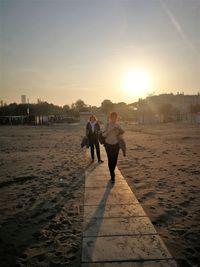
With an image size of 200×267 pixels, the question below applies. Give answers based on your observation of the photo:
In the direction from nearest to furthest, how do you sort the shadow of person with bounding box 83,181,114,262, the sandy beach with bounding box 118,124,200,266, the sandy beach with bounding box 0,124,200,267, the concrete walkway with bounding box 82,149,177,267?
1. the concrete walkway with bounding box 82,149,177,267
2. the shadow of person with bounding box 83,181,114,262
3. the sandy beach with bounding box 0,124,200,267
4. the sandy beach with bounding box 118,124,200,266

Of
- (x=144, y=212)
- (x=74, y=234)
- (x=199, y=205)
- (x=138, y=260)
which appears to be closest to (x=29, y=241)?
(x=74, y=234)

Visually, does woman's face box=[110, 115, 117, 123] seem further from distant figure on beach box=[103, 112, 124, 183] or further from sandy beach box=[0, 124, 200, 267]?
sandy beach box=[0, 124, 200, 267]

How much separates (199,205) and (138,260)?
9.15 feet

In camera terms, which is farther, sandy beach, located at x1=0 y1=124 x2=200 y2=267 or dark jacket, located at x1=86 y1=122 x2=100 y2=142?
dark jacket, located at x1=86 y1=122 x2=100 y2=142

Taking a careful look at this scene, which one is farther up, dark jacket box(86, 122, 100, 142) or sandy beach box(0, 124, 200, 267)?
dark jacket box(86, 122, 100, 142)

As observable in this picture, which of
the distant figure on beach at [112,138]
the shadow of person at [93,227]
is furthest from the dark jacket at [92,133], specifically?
the shadow of person at [93,227]

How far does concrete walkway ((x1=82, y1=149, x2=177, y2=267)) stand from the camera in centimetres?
363

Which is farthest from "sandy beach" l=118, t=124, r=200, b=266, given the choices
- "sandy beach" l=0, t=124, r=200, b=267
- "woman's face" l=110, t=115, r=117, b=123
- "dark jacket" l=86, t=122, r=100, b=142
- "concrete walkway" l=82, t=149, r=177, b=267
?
"woman's face" l=110, t=115, r=117, b=123

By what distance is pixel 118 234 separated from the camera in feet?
14.4

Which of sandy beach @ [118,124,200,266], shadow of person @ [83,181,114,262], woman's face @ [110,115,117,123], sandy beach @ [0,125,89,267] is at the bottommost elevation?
sandy beach @ [0,125,89,267]

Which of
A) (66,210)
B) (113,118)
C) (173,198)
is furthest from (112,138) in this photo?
(66,210)

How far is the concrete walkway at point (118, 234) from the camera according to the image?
11.9 feet

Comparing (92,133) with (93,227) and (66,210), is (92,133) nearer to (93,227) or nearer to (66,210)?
(66,210)

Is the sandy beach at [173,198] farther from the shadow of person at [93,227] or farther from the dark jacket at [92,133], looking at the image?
the dark jacket at [92,133]
